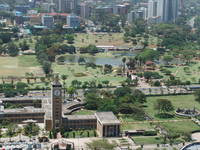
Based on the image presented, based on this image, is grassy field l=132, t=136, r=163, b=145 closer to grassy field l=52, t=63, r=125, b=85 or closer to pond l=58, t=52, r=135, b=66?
grassy field l=52, t=63, r=125, b=85

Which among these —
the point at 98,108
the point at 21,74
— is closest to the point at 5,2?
the point at 21,74

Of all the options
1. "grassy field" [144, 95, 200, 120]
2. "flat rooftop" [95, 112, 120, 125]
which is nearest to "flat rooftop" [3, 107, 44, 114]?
"flat rooftop" [95, 112, 120, 125]

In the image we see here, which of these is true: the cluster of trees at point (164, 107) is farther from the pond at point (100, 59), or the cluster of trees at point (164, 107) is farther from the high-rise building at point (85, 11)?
the high-rise building at point (85, 11)

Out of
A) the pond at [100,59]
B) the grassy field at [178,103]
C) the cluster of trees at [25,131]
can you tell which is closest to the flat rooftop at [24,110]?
the cluster of trees at [25,131]

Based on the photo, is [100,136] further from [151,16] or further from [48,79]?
[151,16]

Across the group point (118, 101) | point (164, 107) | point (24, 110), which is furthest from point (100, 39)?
point (24, 110)

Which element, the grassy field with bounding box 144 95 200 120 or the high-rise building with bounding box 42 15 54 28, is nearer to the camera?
the grassy field with bounding box 144 95 200 120
